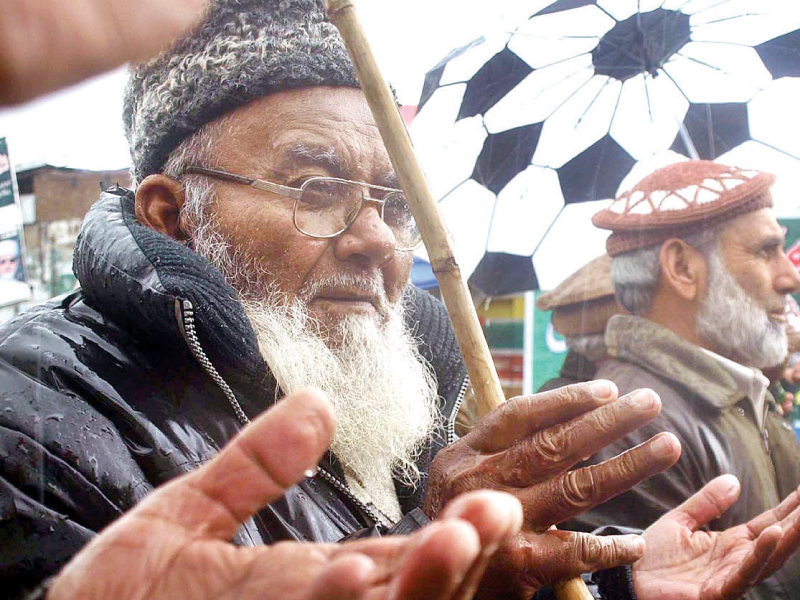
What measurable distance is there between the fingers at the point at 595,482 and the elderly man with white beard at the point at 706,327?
2.58ft

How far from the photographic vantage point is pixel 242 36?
5.22 feet

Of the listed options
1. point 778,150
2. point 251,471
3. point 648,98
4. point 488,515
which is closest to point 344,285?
point 251,471

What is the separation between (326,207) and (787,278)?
1357 millimetres

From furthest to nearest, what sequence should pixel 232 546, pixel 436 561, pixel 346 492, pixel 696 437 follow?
pixel 696 437 → pixel 346 492 → pixel 232 546 → pixel 436 561

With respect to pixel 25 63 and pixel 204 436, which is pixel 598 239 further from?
pixel 25 63

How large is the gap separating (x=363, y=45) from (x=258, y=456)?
832 mm

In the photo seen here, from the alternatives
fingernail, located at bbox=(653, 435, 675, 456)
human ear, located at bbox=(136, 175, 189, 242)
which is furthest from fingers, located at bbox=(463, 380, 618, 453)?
human ear, located at bbox=(136, 175, 189, 242)

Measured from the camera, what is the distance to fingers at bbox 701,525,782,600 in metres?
1.68

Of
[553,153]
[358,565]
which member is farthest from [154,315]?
[553,153]

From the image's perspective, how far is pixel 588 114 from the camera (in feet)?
7.34

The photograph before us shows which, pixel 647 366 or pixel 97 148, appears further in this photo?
pixel 647 366

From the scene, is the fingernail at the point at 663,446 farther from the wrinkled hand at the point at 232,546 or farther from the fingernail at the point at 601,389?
the wrinkled hand at the point at 232,546

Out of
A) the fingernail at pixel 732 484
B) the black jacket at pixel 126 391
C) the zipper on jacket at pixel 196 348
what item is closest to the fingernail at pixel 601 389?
the black jacket at pixel 126 391

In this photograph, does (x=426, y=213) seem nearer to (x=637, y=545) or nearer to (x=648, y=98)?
(x=637, y=545)
